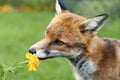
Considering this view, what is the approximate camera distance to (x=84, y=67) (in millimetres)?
6797

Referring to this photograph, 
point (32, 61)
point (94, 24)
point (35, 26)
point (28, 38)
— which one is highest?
point (94, 24)

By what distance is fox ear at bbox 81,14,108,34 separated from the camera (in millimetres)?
6562

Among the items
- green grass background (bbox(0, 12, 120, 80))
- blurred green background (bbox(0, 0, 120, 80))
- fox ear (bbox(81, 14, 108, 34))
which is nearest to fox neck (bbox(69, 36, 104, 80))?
fox ear (bbox(81, 14, 108, 34))

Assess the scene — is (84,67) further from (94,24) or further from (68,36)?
(94,24)

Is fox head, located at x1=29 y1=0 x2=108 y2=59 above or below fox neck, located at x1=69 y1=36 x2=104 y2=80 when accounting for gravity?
above

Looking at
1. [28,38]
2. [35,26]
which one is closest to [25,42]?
[28,38]

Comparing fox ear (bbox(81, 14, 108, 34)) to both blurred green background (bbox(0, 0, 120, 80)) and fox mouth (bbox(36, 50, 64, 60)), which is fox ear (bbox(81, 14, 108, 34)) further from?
blurred green background (bbox(0, 0, 120, 80))

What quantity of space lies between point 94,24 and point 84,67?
23.2 inches

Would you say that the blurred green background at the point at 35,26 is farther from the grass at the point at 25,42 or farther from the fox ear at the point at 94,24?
the fox ear at the point at 94,24

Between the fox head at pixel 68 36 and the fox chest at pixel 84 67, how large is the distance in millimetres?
131

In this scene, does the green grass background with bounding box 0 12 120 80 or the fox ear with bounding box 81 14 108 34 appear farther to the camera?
the green grass background with bounding box 0 12 120 80

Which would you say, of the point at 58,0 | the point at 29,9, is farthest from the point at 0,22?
the point at 58,0

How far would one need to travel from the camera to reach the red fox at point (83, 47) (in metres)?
6.57

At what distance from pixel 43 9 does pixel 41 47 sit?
37.2 feet
